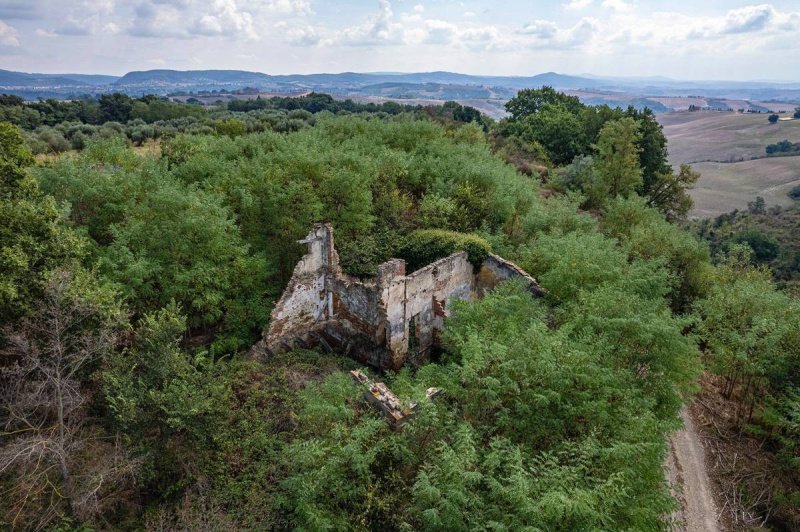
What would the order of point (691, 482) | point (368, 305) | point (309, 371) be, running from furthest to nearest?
point (368, 305)
point (309, 371)
point (691, 482)

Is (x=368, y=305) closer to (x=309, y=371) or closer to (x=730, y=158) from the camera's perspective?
(x=309, y=371)

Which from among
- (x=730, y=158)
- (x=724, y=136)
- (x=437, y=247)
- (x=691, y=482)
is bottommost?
(x=691, y=482)

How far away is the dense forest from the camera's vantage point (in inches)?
369

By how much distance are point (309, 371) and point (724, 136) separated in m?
130

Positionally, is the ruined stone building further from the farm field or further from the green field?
the green field

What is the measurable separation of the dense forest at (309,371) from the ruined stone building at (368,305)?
50.0 inches

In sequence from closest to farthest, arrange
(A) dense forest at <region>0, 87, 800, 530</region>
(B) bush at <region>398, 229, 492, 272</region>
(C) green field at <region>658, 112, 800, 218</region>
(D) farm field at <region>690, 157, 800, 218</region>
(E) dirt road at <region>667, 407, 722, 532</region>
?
(A) dense forest at <region>0, 87, 800, 530</region> < (E) dirt road at <region>667, 407, 722, 532</region> < (B) bush at <region>398, 229, 492, 272</region> < (D) farm field at <region>690, 157, 800, 218</region> < (C) green field at <region>658, 112, 800, 218</region>

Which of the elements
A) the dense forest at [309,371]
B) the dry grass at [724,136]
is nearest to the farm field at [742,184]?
the dry grass at [724,136]

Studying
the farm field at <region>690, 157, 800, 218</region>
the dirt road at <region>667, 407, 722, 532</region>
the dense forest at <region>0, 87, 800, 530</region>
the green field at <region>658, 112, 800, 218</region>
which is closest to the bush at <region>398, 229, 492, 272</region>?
the dense forest at <region>0, 87, 800, 530</region>

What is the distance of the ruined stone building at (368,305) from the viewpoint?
58.3ft

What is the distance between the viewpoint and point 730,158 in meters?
101

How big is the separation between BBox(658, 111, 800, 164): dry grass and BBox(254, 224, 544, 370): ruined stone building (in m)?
97.8

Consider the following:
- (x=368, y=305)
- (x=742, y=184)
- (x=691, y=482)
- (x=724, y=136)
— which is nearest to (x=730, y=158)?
(x=724, y=136)

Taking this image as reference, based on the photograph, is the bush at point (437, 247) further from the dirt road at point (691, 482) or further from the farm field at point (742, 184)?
the farm field at point (742, 184)
